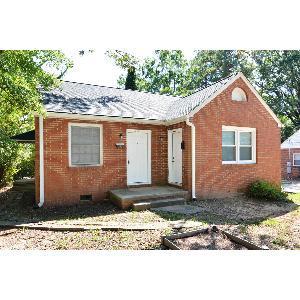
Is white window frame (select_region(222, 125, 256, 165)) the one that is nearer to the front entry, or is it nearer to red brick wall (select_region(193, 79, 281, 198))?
red brick wall (select_region(193, 79, 281, 198))

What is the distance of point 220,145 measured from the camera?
10.8m

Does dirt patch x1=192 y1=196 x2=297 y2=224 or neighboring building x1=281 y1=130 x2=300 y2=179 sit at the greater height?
neighboring building x1=281 y1=130 x2=300 y2=179

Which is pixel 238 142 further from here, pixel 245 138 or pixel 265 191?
pixel 265 191

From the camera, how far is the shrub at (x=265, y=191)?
10.7m

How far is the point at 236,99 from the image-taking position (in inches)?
450

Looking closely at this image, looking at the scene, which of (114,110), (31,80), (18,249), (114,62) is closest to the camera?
(18,249)

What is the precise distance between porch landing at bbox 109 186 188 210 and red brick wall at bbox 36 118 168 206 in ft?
2.08

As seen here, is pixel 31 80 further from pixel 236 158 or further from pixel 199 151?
pixel 236 158

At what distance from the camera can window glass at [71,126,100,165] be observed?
379 inches

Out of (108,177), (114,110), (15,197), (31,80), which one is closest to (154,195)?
(108,177)

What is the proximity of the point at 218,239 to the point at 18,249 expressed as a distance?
410cm

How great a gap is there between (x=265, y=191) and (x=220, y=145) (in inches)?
105

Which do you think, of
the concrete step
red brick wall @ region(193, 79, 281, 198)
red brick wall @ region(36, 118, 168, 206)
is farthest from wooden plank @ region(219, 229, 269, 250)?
red brick wall @ region(36, 118, 168, 206)

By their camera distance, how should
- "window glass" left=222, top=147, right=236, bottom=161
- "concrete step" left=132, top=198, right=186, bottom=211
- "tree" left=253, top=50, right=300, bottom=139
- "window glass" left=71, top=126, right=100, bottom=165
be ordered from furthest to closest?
1. "tree" left=253, top=50, right=300, bottom=139
2. "window glass" left=222, top=147, right=236, bottom=161
3. "window glass" left=71, top=126, right=100, bottom=165
4. "concrete step" left=132, top=198, right=186, bottom=211
